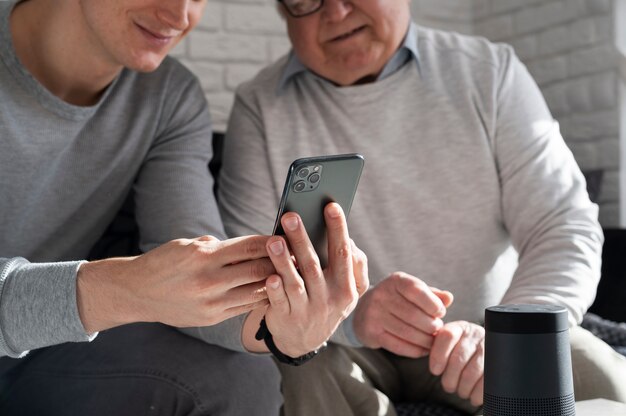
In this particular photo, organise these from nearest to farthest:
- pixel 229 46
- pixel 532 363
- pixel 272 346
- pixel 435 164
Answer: pixel 532 363 → pixel 272 346 → pixel 435 164 → pixel 229 46

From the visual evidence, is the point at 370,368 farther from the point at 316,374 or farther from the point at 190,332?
the point at 190,332

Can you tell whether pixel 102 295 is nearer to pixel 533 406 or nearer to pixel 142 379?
pixel 142 379

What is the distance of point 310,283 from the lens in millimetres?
1181

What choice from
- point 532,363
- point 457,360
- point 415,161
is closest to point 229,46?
point 415,161

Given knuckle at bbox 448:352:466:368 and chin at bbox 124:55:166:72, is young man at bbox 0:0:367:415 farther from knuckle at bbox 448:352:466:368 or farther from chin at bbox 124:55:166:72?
knuckle at bbox 448:352:466:368

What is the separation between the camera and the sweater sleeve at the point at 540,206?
159 centimetres

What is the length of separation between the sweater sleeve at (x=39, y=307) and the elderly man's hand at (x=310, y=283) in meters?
0.27

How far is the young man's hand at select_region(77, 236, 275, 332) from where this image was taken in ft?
3.62

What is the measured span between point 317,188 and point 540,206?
763 millimetres

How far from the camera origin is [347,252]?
3.91 feet

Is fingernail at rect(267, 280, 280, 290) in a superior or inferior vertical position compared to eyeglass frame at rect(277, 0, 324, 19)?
inferior

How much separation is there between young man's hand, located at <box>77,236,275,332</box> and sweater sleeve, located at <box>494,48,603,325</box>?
627 mm

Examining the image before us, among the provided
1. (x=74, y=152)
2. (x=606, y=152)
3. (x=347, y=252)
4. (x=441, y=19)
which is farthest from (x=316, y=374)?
(x=441, y=19)

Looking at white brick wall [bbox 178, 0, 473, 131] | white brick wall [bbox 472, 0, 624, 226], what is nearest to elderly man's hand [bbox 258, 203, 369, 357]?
white brick wall [bbox 178, 0, 473, 131]
